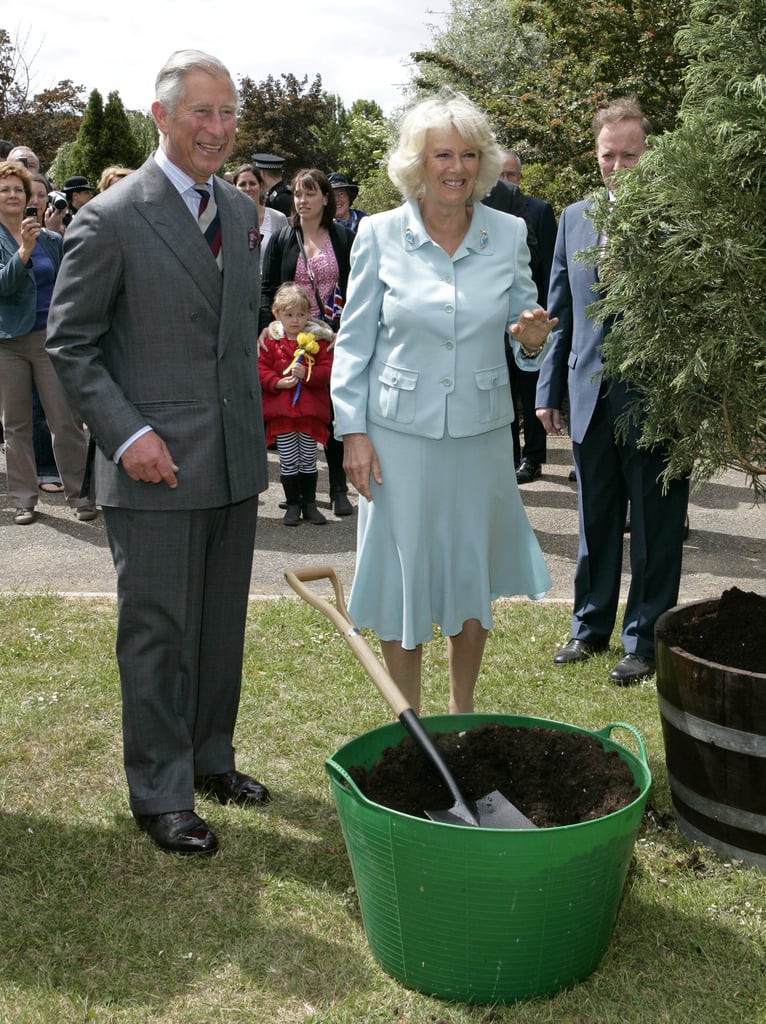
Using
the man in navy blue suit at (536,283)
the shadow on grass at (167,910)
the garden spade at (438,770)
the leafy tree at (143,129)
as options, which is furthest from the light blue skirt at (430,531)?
the leafy tree at (143,129)

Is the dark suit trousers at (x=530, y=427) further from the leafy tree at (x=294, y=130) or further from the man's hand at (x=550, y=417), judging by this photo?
the leafy tree at (x=294, y=130)

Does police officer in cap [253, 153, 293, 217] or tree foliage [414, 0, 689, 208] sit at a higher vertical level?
tree foliage [414, 0, 689, 208]

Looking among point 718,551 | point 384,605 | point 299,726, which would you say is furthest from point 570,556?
point 384,605

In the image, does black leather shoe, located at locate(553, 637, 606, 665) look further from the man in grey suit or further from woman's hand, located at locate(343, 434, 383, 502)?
the man in grey suit

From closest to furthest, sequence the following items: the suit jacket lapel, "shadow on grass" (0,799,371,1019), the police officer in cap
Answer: "shadow on grass" (0,799,371,1019), the suit jacket lapel, the police officer in cap

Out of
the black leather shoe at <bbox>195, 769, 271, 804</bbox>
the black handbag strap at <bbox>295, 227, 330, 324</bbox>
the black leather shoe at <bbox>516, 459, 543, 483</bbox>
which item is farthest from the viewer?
the black leather shoe at <bbox>516, 459, 543, 483</bbox>

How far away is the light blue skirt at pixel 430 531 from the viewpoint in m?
3.81

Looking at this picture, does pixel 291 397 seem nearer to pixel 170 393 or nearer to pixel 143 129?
pixel 170 393

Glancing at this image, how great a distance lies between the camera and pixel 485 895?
2664mm

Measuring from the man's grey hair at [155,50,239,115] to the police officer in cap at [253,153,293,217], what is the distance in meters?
8.35

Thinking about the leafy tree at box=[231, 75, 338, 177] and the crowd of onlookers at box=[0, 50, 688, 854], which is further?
the leafy tree at box=[231, 75, 338, 177]

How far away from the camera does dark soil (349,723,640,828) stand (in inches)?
120

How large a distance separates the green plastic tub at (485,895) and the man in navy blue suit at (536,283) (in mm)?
6408

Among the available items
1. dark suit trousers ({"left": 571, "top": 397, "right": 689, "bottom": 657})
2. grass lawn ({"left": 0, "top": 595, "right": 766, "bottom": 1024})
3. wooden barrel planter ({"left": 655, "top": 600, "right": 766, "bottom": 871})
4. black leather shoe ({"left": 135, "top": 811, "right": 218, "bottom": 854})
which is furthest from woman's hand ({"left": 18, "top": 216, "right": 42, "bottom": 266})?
wooden barrel planter ({"left": 655, "top": 600, "right": 766, "bottom": 871})
